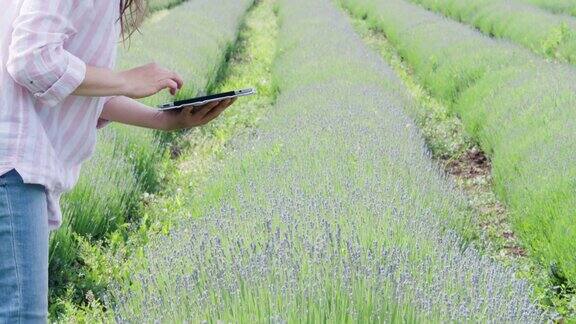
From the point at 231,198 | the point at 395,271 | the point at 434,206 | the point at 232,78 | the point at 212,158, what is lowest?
the point at 232,78

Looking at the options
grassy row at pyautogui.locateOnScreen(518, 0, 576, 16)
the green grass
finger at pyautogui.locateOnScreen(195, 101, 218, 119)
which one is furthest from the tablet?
grassy row at pyautogui.locateOnScreen(518, 0, 576, 16)

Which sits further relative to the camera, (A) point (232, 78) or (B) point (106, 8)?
(A) point (232, 78)

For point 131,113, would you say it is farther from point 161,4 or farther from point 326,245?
point 161,4

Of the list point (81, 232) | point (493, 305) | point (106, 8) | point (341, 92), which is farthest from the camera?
point (341, 92)

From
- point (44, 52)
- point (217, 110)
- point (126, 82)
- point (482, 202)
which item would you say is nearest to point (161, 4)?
point (482, 202)

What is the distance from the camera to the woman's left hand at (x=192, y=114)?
8.41ft

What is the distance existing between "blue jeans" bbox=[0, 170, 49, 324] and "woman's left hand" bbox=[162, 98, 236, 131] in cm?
74

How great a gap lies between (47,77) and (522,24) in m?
10.4

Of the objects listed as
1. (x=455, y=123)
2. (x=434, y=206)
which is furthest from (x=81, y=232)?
(x=455, y=123)

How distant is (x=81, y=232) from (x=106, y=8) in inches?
101

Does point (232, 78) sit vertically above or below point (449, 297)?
below

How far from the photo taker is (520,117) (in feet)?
19.3

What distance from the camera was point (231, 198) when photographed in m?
3.83

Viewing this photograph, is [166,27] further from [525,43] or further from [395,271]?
[395,271]
